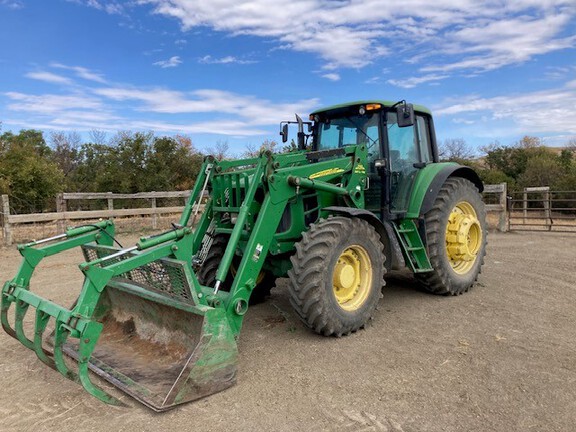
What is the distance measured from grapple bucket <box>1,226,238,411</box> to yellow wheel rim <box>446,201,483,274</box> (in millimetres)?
3666

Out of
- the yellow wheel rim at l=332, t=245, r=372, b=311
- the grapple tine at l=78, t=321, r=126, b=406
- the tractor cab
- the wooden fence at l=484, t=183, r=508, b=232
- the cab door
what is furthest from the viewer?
the wooden fence at l=484, t=183, r=508, b=232

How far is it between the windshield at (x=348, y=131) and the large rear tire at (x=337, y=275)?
138 cm

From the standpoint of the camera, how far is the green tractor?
3406 mm

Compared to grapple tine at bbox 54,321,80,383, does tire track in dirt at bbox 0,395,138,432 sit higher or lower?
lower

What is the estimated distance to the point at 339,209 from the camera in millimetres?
4562

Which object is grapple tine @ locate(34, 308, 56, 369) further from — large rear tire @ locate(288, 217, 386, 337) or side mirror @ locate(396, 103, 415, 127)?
side mirror @ locate(396, 103, 415, 127)

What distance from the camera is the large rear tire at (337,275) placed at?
413 cm

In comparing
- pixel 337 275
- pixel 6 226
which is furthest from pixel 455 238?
pixel 6 226

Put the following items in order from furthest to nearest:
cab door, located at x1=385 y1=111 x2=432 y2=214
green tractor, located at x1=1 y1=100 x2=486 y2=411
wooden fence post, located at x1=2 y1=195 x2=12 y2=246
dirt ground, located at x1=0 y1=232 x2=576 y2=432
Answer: wooden fence post, located at x1=2 y1=195 x2=12 y2=246 → cab door, located at x1=385 y1=111 x2=432 y2=214 → green tractor, located at x1=1 y1=100 x2=486 y2=411 → dirt ground, located at x1=0 y1=232 x2=576 y2=432

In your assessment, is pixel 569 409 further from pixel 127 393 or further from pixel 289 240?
pixel 127 393

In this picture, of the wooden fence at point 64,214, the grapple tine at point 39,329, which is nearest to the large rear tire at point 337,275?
the grapple tine at point 39,329

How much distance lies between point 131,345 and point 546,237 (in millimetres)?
10356

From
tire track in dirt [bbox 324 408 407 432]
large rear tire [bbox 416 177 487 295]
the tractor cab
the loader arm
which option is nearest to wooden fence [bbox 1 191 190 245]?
the loader arm

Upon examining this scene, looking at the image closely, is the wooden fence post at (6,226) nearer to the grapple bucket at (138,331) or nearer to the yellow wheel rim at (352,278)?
the grapple bucket at (138,331)
